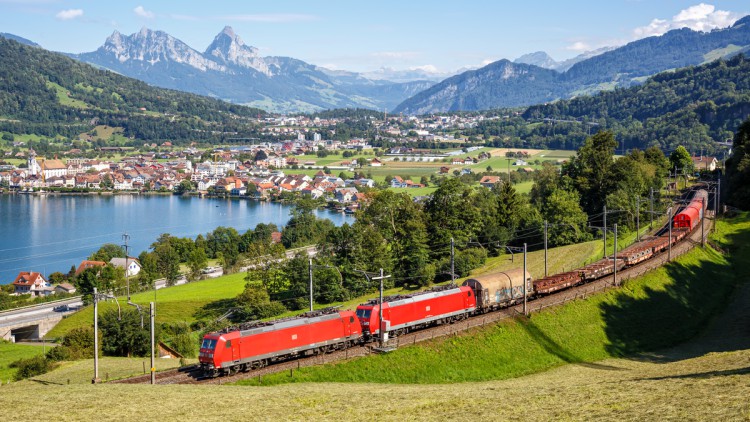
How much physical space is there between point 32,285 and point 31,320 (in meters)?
Result: 21.2

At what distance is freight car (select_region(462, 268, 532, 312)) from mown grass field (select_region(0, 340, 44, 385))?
25.7 meters

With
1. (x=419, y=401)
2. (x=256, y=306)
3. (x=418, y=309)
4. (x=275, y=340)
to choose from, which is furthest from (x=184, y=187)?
(x=419, y=401)

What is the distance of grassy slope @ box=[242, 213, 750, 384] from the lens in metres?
29.3

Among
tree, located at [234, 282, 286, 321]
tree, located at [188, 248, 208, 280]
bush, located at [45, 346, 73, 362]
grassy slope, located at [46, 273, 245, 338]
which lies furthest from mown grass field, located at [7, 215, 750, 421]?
tree, located at [188, 248, 208, 280]

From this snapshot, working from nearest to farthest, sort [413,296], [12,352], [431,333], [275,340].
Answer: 1. [275,340]
2. [431,333]
3. [413,296]
4. [12,352]

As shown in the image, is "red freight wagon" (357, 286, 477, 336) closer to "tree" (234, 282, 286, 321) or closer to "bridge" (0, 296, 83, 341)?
"tree" (234, 282, 286, 321)

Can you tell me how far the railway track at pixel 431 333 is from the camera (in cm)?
2755

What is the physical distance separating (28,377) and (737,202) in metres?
62.7

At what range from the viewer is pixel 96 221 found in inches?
5177

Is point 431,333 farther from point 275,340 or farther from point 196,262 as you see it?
point 196,262

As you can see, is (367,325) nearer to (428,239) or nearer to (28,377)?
(28,377)

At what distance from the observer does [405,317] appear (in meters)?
33.9

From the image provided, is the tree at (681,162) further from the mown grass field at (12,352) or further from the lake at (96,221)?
the mown grass field at (12,352)

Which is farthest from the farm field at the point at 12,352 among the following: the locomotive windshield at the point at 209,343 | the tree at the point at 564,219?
the tree at the point at 564,219
